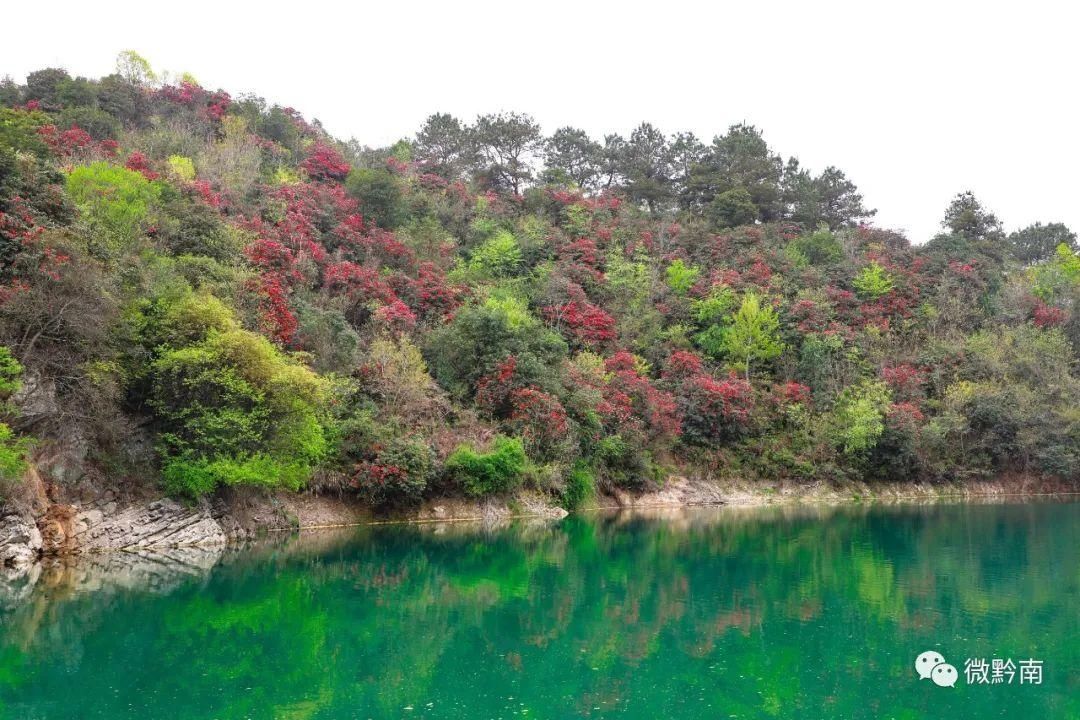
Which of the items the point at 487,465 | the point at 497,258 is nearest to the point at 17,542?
the point at 487,465

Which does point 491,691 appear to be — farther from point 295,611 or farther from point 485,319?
point 485,319

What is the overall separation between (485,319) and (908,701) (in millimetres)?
30646

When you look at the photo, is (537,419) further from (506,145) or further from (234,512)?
(506,145)

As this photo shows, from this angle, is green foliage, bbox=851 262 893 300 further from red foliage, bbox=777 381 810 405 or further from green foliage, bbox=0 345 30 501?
green foliage, bbox=0 345 30 501

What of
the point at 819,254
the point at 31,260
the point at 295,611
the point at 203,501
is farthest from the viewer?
the point at 819,254

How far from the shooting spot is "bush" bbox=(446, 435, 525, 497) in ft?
120

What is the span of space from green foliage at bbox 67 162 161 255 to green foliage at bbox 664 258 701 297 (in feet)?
121

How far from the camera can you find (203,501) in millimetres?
29375

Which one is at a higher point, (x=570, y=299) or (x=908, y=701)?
(x=570, y=299)

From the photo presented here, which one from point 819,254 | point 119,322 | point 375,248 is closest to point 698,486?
point 375,248

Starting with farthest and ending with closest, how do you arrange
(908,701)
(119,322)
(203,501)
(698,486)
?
(698,486) < (203,501) < (119,322) < (908,701)

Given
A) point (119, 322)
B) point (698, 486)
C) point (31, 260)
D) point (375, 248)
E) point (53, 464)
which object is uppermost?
point (375, 248)

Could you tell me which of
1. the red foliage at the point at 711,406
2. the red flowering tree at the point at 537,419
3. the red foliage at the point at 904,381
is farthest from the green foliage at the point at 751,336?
the red flowering tree at the point at 537,419

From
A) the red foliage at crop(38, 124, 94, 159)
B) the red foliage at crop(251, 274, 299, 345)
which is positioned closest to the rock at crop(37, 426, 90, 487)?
the red foliage at crop(251, 274, 299, 345)
